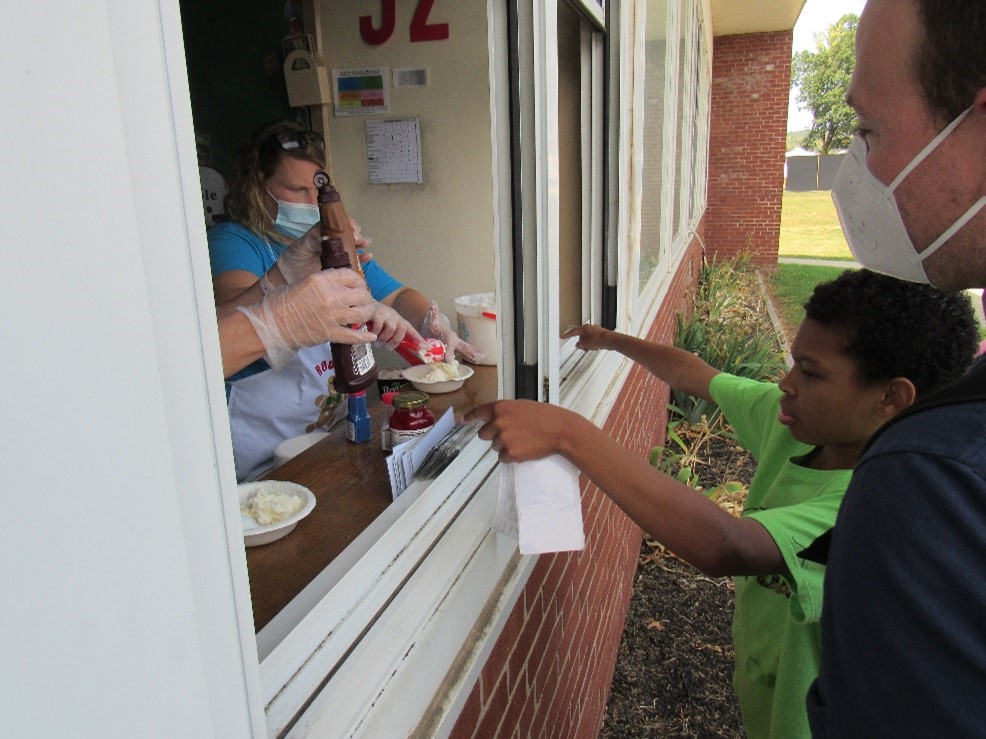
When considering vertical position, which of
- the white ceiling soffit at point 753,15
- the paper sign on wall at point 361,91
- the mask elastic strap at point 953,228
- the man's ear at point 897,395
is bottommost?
the man's ear at point 897,395

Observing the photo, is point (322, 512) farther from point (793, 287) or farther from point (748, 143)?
point (748, 143)

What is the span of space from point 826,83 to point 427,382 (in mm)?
52863

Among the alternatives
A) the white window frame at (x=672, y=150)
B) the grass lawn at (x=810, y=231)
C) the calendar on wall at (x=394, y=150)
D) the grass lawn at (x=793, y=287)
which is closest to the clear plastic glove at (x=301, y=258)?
the white window frame at (x=672, y=150)

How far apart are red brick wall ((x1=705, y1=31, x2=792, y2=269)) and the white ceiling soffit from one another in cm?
36

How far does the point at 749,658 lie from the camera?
5.80 ft

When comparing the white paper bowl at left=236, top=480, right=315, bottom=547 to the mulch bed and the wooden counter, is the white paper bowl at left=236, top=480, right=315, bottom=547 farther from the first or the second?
the mulch bed

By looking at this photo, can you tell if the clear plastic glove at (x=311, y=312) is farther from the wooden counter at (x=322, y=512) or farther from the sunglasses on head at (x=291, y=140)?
the sunglasses on head at (x=291, y=140)

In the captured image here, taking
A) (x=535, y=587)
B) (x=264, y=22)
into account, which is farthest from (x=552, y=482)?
(x=264, y=22)

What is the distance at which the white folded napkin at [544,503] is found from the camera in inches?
49.4

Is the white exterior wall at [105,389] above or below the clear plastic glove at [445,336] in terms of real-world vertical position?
above

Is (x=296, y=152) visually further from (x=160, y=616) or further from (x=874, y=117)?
(x=160, y=616)

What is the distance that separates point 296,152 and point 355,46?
1558mm

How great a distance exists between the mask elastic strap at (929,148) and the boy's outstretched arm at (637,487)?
1.95ft

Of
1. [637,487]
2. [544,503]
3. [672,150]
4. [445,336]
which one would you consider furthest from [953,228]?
[672,150]
